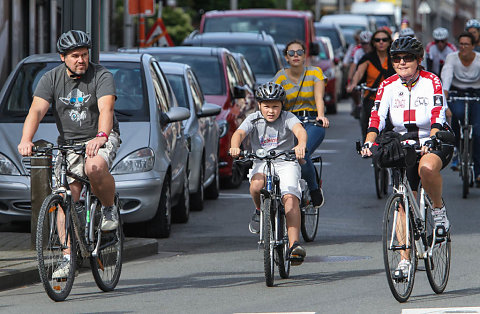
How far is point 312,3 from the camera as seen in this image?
84.5 metres

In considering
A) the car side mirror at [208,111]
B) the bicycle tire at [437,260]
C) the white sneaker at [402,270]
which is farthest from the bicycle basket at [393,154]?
the car side mirror at [208,111]

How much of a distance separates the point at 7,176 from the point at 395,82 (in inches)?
163

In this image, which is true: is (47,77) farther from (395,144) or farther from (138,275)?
(395,144)

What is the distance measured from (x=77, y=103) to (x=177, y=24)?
33730 millimetres

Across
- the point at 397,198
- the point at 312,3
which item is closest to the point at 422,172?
the point at 397,198

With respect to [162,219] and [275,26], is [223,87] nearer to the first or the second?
[162,219]

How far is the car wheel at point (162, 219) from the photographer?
39.6 ft

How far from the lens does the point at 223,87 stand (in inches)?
671

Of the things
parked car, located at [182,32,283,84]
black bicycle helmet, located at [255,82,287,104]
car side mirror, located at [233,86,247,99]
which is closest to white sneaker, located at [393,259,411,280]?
black bicycle helmet, located at [255,82,287,104]

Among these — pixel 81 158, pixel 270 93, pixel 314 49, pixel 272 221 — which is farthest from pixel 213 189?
pixel 314 49

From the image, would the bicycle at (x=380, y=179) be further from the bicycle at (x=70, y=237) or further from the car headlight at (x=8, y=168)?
the bicycle at (x=70, y=237)

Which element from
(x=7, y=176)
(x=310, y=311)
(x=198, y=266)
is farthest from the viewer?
(x=7, y=176)

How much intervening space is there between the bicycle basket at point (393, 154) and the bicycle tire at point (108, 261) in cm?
199

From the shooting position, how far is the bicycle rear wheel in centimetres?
1505
